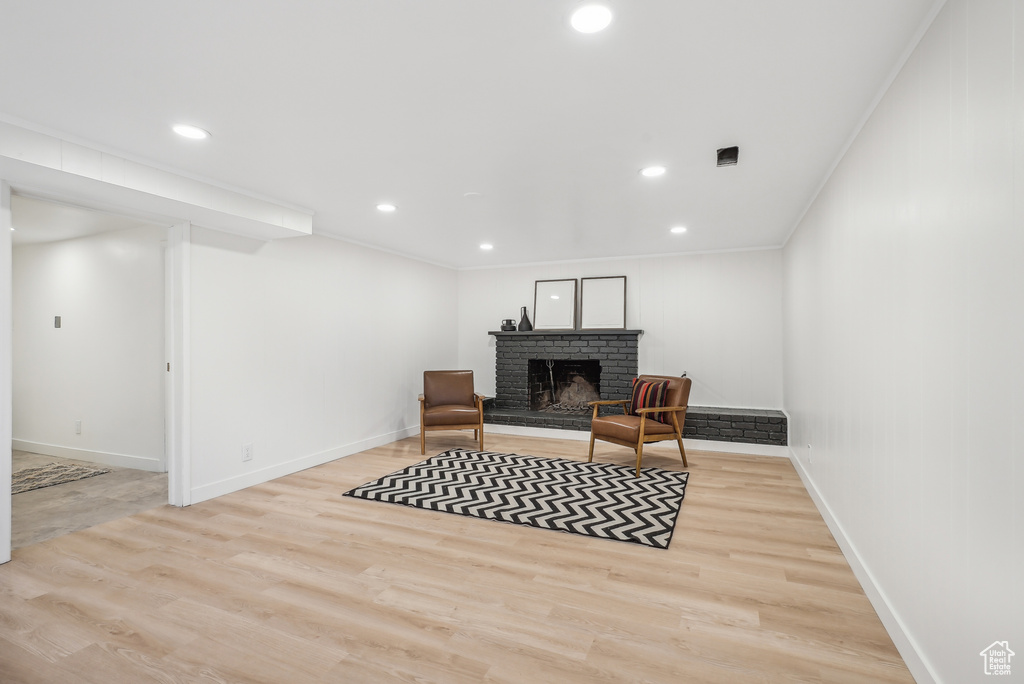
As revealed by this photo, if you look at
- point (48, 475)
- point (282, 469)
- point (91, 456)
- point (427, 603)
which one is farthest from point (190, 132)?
point (91, 456)

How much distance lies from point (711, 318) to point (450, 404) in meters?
3.28

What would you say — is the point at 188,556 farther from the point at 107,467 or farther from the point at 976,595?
the point at 976,595

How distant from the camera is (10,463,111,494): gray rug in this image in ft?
12.9

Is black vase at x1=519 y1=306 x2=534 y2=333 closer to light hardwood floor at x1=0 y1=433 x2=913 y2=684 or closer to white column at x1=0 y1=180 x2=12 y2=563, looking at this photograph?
light hardwood floor at x1=0 y1=433 x2=913 y2=684

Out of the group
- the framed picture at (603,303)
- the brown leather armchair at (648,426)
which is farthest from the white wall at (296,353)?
the brown leather armchair at (648,426)

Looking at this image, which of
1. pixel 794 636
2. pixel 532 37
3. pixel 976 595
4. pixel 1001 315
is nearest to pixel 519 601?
pixel 794 636

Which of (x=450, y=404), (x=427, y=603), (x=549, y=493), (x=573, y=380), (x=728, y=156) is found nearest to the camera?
(x=427, y=603)

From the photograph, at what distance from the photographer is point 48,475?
4.27 meters

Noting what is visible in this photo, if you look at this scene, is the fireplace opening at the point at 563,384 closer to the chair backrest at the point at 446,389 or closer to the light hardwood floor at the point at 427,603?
the chair backrest at the point at 446,389

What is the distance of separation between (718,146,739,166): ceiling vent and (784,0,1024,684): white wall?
1.84 ft

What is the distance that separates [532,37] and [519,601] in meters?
2.33

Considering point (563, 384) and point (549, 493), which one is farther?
point (563, 384)
